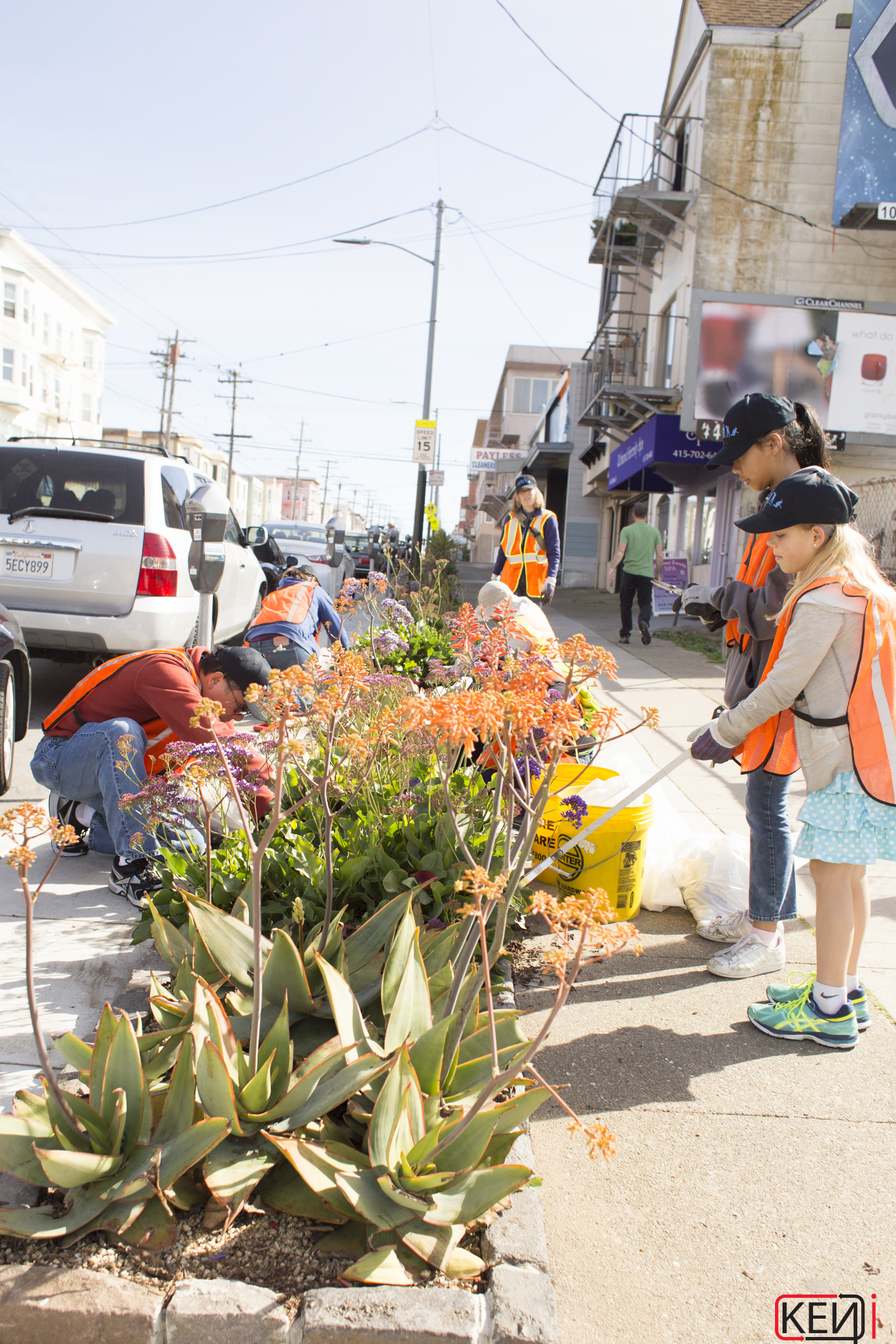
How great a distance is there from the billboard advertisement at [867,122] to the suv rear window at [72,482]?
44.5 feet

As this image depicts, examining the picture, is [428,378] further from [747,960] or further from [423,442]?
[747,960]

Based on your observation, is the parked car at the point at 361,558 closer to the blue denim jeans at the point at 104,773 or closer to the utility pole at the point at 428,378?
the utility pole at the point at 428,378

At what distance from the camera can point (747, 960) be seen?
355 centimetres

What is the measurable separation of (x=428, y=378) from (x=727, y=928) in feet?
60.3

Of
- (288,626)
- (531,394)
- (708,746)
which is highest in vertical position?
(531,394)

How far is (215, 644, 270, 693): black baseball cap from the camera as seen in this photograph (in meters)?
3.78

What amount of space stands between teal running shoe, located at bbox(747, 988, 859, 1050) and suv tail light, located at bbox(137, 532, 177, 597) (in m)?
5.11

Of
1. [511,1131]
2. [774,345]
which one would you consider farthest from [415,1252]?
[774,345]

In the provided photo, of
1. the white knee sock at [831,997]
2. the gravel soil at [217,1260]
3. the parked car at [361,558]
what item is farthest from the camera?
the parked car at [361,558]

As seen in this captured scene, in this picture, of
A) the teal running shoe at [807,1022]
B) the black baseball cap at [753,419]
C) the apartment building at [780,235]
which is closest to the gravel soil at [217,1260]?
the teal running shoe at [807,1022]

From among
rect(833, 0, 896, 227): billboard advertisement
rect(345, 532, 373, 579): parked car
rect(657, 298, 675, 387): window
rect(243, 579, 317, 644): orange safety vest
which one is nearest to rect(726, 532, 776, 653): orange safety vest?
rect(243, 579, 317, 644): orange safety vest

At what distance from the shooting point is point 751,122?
1650 centimetres

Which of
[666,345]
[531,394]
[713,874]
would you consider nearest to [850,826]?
[713,874]

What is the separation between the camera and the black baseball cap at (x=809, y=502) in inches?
115
